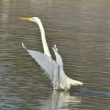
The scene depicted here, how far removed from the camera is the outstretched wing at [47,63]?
43.8ft

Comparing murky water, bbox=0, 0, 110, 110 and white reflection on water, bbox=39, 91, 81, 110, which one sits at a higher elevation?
white reflection on water, bbox=39, 91, 81, 110

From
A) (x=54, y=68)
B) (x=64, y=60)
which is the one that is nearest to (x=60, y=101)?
(x=54, y=68)

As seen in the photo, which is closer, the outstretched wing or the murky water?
the murky water

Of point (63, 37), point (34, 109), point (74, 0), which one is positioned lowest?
point (74, 0)

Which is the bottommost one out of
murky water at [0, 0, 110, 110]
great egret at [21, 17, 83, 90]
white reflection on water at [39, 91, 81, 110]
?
murky water at [0, 0, 110, 110]

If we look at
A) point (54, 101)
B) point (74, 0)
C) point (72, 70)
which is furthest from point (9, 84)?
point (74, 0)

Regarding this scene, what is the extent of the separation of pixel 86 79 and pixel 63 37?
8.48m

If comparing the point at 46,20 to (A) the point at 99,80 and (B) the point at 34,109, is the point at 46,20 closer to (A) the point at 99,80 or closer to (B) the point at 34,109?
(A) the point at 99,80

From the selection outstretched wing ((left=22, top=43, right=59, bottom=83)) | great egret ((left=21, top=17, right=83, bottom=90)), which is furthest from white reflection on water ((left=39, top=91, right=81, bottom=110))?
outstretched wing ((left=22, top=43, right=59, bottom=83))

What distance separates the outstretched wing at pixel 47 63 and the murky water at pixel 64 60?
373 millimetres

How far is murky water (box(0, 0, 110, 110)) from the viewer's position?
13.0 metres

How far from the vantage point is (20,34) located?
955 inches

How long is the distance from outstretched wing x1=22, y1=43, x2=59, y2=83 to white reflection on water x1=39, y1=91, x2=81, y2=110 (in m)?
0.35

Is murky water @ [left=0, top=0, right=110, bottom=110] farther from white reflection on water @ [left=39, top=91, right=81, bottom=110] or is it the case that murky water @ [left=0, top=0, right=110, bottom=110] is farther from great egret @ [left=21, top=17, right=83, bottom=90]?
great egret @ [left=21, top=17, right=83, bottom=90]
